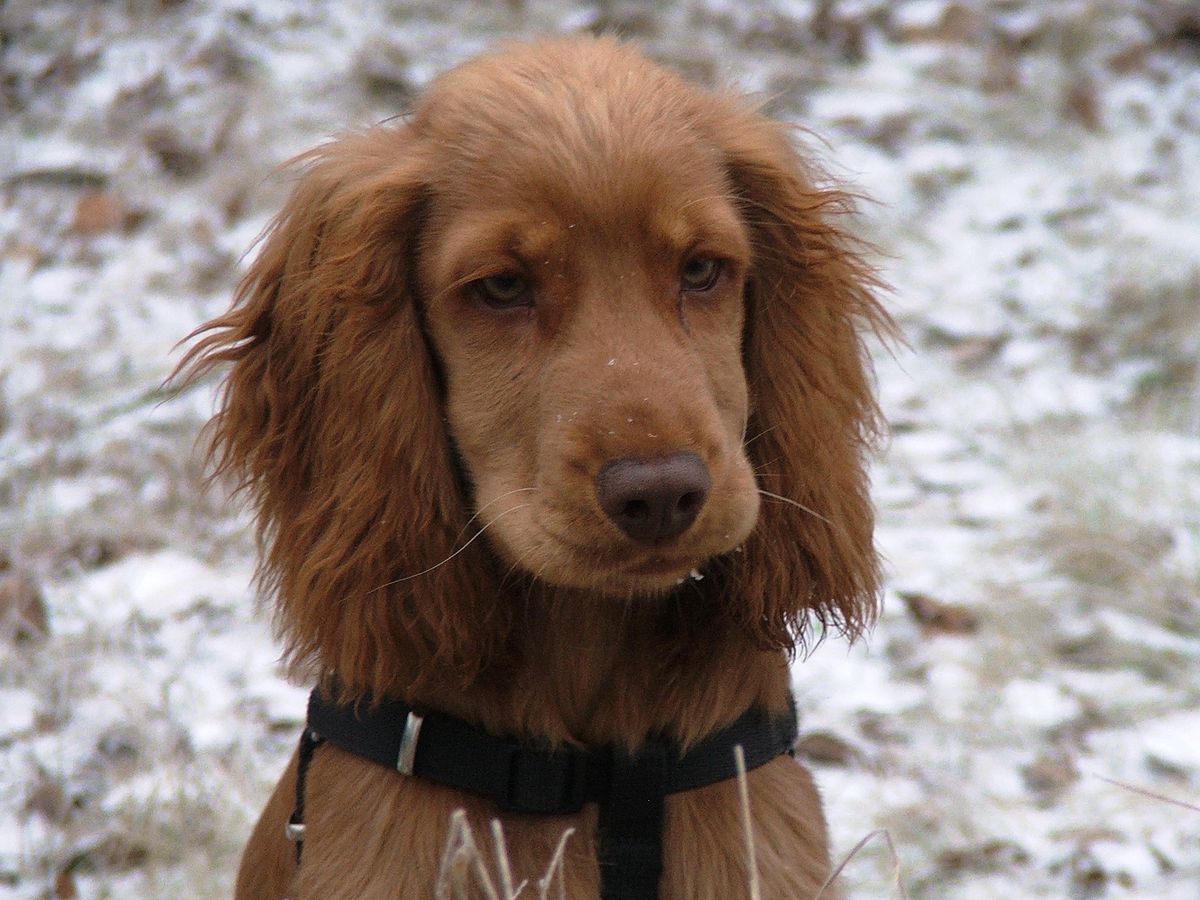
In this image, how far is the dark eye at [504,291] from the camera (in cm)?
244

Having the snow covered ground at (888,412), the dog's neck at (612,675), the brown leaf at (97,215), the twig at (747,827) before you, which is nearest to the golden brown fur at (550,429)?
the dog's neck at (612,675)

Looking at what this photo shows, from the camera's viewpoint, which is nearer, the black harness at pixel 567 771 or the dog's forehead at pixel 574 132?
the dog's forehead at pixel 574 132

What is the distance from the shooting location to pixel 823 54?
26.0 ft

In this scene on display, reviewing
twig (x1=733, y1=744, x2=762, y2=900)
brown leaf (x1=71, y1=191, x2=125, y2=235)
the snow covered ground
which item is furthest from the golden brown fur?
brown leaf (x1=71, y1=191, x2=125, y2=235)

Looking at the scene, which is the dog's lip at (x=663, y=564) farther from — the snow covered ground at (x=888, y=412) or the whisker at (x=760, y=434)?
the snow covered ground at (x=888, y=412)

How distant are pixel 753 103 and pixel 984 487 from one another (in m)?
2.86

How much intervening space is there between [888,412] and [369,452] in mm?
3635

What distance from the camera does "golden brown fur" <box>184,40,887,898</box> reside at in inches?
94.0

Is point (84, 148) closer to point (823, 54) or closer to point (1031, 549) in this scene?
point (823, 54)

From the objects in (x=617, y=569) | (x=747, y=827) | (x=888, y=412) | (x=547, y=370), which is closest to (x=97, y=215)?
(x=888, y=412)

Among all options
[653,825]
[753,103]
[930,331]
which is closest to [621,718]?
[653,825]

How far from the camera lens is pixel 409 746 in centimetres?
254

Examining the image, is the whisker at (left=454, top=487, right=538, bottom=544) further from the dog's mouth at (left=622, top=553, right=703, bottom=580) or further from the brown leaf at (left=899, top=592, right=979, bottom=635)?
the brown leaf at (left=899, top=592, right=979, bottom=635)

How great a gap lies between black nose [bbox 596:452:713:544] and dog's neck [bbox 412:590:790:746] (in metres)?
0.43
